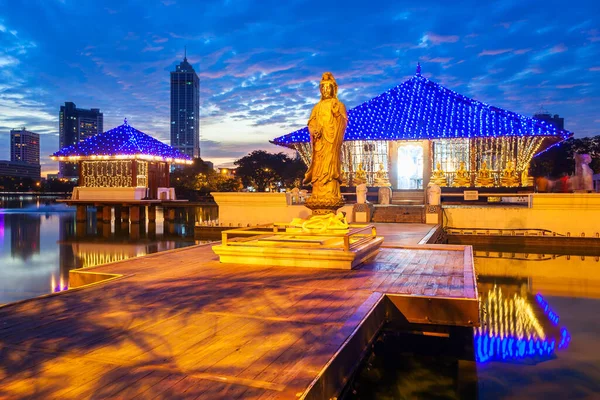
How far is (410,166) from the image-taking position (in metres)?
32.6

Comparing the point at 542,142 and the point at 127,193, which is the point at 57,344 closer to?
the point at 542,142

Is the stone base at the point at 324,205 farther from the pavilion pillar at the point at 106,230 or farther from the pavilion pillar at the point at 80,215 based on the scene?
the pavilion pillar at the point at 80,215

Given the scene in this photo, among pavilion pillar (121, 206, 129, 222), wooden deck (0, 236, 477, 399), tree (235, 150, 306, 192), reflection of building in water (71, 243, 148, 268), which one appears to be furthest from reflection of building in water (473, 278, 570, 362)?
tree (235, 150, 306, 192)

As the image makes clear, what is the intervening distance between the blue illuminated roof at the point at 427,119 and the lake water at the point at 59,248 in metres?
11.2

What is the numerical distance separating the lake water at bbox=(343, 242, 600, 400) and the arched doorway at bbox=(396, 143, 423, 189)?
19.4 meters

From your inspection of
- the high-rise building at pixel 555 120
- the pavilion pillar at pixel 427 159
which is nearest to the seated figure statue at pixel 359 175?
the pavilion pillar at pixel 427 159

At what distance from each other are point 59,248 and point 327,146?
17375mm

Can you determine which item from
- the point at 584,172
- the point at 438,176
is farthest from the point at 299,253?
the point at 438,176

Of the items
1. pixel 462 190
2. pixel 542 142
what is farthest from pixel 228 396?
pixel 542 142

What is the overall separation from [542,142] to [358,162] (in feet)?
38.3

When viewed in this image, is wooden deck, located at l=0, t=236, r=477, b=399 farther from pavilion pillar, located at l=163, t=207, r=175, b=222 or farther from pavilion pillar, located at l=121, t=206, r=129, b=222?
pavilion pillar, located at l=163, t=207, r=175, b=222

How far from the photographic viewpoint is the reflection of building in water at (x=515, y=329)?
8.26 m

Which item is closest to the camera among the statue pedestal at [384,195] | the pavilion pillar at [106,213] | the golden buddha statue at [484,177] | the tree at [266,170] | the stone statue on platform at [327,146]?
the stone statue on platform at [327,146]

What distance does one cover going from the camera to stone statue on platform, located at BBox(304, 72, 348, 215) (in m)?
11.8
